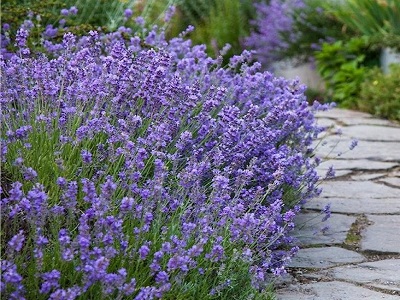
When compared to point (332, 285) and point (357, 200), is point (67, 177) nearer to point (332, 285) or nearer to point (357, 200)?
point (332, 285)

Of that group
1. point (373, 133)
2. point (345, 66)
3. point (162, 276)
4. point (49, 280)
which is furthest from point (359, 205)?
point (345, 66)

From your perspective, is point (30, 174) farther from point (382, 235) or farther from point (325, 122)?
point (325, 122)

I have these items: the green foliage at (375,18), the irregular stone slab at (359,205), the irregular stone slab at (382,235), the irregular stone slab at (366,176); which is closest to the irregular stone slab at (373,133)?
the irregular stone slab at (366,176)

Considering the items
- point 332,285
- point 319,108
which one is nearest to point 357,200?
point 319,108

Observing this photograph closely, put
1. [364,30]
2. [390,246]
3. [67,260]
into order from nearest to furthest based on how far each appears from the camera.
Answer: [67,260] < [390,246] < [364,30]

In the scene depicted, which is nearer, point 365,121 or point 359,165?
point 359,165

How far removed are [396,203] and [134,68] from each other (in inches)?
71.8

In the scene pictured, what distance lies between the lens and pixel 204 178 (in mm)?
2980

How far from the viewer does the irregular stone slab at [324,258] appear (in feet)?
10.2

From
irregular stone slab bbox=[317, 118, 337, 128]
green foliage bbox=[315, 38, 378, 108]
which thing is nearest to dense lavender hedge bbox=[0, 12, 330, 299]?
irregular stone slab bbox=[317, 118, 337, 128]

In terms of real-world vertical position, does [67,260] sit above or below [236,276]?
above

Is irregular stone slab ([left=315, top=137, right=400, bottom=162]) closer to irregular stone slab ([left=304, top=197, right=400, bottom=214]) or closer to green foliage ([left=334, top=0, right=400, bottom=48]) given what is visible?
irregular stone slab ([left=304, top=197, right=400, bottom=214])

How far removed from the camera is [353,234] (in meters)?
3.52

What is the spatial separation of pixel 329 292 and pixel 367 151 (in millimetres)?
2729
